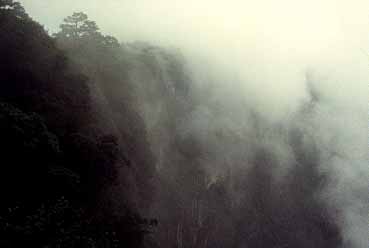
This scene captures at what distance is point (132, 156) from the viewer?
148 feet

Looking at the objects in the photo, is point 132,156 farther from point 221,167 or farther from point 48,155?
point 221,167

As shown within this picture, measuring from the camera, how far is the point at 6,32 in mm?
29203

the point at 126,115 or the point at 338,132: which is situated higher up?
the point at 338,132

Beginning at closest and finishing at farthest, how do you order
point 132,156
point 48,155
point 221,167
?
point 48,155, point 132,156, point 221,167

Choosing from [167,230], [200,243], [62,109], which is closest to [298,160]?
[200,243]

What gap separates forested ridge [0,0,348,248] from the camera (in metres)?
20.2

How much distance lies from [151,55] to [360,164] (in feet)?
217

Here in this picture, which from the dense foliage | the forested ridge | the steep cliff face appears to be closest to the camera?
the dense foliage

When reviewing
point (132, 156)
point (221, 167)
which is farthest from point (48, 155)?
point (221, 167)

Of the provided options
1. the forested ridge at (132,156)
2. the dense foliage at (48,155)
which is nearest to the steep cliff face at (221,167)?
the forested ridge at (132,156)

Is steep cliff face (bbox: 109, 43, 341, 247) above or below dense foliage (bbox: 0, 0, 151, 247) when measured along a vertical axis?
above

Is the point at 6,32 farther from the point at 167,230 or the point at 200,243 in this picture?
the point at 200,243

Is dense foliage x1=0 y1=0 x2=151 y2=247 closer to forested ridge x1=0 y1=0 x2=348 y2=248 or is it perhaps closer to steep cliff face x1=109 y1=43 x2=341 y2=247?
forested ridge x1=0 y1=0 x2=348 y2=248

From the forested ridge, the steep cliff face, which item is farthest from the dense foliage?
the steep cliff face
